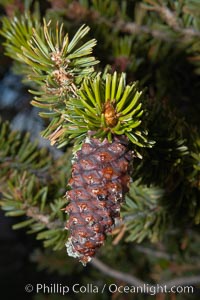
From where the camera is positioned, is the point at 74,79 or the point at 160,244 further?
the point at 160,244

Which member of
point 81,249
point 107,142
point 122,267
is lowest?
point 122,267

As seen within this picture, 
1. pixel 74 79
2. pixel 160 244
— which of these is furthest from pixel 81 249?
pixel 160 244

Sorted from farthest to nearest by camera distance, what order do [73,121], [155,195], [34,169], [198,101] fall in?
[198,101], [34,169], [155,195], [73,121]

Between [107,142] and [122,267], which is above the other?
[107,142]

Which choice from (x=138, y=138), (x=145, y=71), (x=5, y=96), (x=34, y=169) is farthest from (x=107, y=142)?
(x=5, y=96)

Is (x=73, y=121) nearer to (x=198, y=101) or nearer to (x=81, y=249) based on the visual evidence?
(x=81, y=249)

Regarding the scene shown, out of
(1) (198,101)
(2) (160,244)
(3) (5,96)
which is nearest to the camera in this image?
(1) (198,101)
